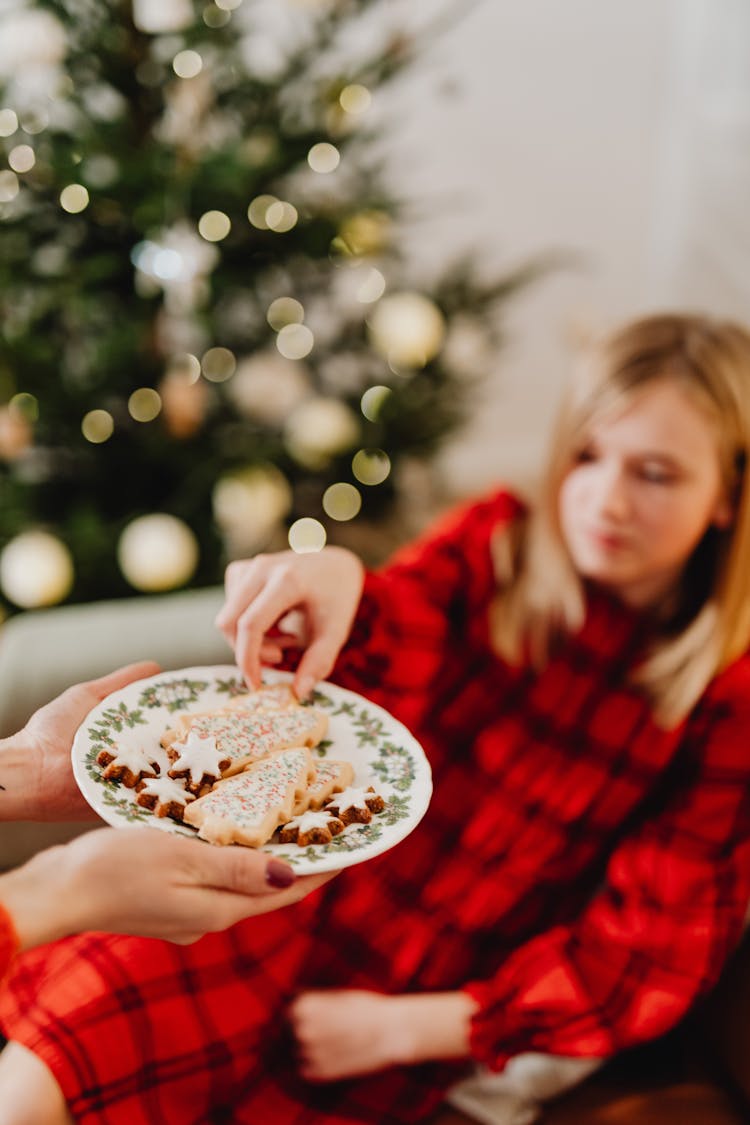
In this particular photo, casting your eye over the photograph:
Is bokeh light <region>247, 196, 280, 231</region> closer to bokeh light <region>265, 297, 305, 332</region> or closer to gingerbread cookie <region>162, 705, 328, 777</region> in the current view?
bokeh light <region>265, 297, 305, 332</region>

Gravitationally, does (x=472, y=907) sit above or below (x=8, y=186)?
below

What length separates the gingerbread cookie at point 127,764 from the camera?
1.87 feet

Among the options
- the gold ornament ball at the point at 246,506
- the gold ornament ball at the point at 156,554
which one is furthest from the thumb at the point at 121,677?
the gold ornament ball at the point at 246,506

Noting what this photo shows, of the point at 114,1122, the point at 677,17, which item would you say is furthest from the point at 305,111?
the point at 677,17

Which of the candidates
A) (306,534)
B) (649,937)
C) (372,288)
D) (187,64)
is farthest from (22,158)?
(649,937)

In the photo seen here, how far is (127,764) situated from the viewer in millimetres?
578

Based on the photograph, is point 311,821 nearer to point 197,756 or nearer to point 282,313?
point 197,756

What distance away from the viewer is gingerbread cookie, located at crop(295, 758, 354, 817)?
597 millimetres

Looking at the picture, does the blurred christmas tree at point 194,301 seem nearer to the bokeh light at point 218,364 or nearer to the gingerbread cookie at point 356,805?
the bokeh light at point 218,364

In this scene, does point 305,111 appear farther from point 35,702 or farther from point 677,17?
point 677,17

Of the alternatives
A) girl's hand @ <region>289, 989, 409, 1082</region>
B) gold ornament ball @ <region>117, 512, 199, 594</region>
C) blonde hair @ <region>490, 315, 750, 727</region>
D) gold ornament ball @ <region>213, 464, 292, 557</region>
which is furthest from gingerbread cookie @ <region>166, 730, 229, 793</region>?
gold ornament ball @ <region>213, 464, 292, 557</region>

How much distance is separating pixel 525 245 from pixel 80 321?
5.37 ft

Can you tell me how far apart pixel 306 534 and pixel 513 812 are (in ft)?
2.59

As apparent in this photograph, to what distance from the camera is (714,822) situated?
3.03 ft
